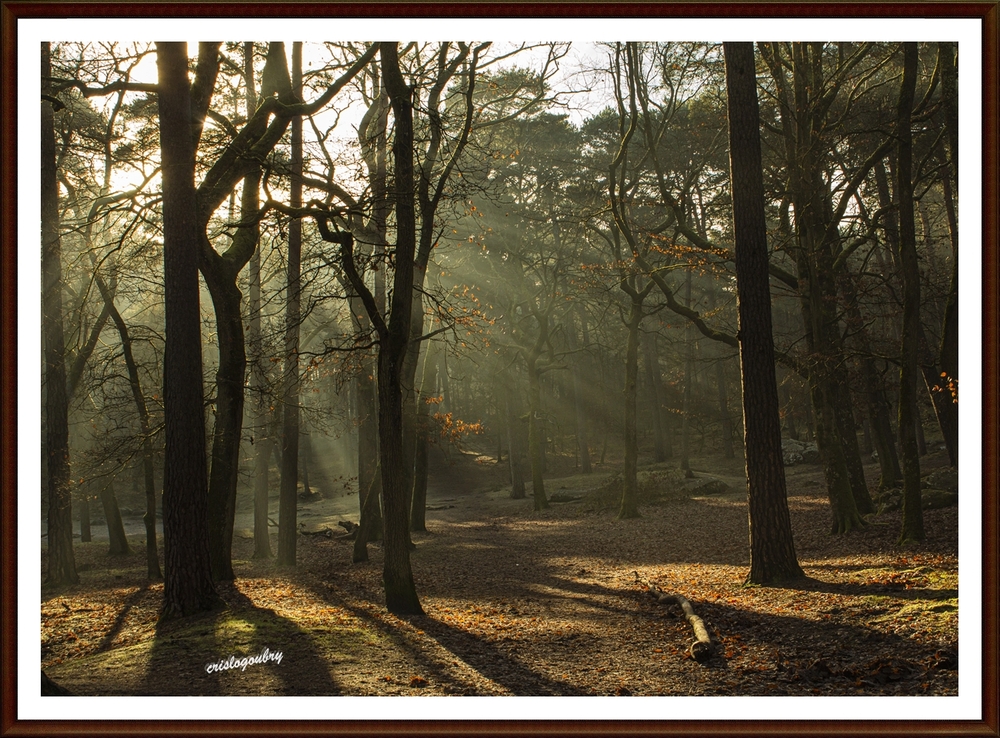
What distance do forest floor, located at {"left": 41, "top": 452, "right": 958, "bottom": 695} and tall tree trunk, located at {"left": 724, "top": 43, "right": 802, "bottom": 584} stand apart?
0.51m

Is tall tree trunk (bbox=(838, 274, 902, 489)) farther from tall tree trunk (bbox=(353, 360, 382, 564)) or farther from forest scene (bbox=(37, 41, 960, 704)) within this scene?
tall tree trunk (bbox=(353, 360, 382, 564))

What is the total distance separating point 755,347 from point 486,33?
18.3ft

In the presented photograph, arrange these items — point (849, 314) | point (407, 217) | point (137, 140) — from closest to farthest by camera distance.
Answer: point (407, 217) < point (137, 140) < point (849, 314)

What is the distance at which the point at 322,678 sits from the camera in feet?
18.4

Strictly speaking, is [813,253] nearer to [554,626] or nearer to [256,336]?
[554,626]

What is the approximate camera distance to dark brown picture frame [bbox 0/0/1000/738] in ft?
14.9

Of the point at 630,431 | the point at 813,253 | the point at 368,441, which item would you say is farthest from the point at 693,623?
the point at 630,431

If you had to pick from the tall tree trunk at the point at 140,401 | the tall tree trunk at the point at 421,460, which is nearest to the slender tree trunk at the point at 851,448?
the tall tree trunk at the point at 421,460

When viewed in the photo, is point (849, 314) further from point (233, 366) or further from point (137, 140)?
point (137, 140)

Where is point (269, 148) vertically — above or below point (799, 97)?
below

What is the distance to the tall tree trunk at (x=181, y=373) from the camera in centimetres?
777

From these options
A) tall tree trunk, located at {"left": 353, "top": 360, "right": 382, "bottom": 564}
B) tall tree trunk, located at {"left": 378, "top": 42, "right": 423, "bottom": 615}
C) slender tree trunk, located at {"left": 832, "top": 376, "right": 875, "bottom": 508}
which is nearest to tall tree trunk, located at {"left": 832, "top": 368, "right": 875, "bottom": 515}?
slender tree trunk, located at {"left": 832, "top": 376, "right": 875, "bottom": 508}

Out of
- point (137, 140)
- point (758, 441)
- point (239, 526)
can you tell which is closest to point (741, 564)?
point (758, 441)
